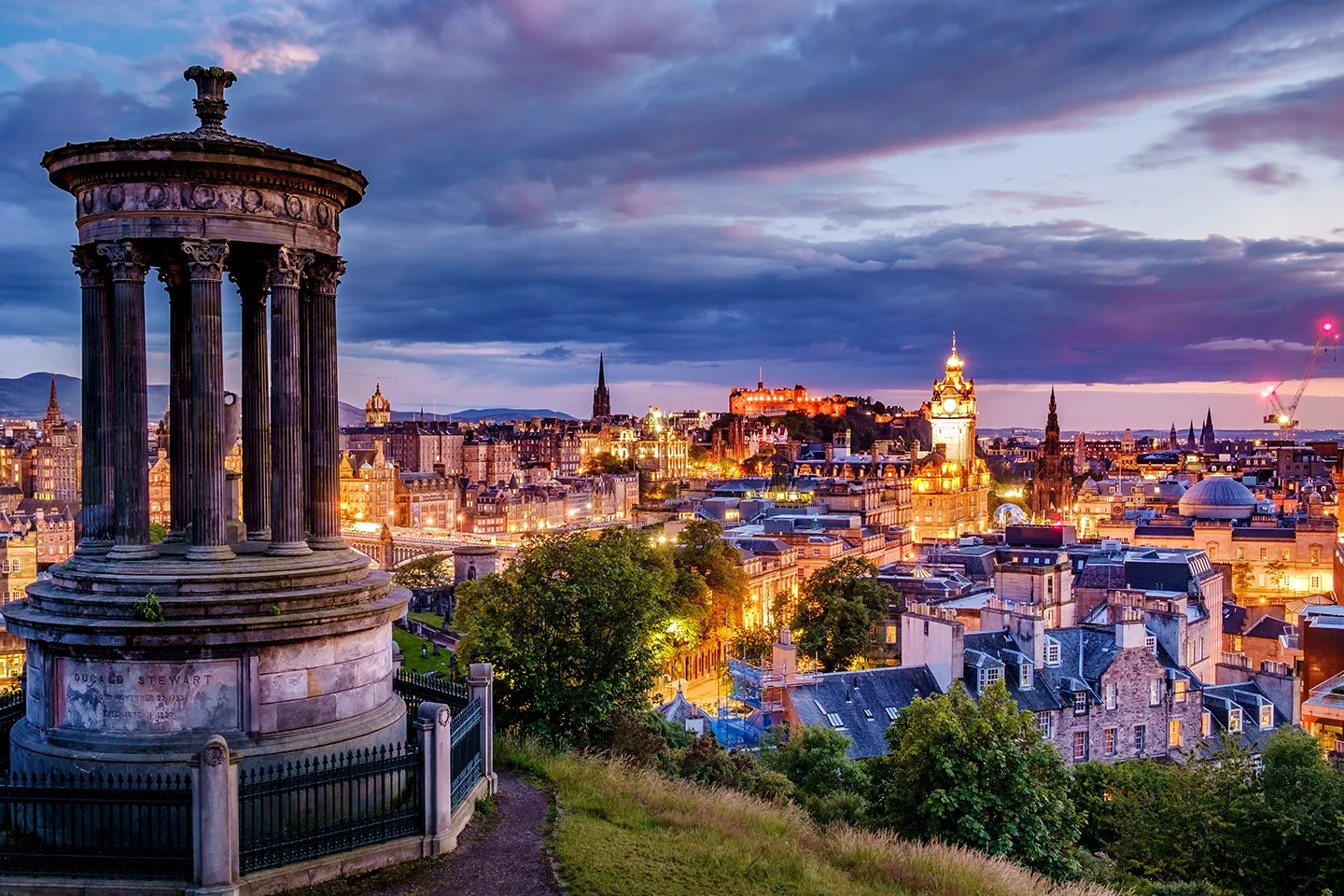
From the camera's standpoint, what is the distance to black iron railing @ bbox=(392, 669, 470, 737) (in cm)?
1891

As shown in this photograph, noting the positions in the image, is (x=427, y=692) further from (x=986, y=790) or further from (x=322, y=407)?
(x=986, y=790)

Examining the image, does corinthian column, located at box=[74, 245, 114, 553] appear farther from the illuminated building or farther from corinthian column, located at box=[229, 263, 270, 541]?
the illuminated building

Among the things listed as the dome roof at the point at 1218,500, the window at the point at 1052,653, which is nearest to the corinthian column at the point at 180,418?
the window at the point at 1052,653

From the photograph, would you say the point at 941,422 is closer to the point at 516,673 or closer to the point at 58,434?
the point at 58,434

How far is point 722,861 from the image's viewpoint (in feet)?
50.1

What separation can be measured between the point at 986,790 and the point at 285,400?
712 inches

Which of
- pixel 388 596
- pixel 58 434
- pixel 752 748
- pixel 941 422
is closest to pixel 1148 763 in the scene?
pixel 752 748

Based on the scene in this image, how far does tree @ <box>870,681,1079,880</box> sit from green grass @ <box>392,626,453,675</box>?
88.8 feet

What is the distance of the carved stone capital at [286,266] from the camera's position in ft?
53.7

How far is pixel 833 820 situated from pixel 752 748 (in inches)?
621

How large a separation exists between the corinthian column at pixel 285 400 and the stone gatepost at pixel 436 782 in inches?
139

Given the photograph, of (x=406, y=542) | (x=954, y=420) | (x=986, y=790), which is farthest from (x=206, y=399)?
(x=954, y=420)

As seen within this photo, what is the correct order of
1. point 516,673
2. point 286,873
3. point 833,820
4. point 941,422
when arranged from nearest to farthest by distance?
point 286,873 < point 833,820 < point 516,673 < point 941,422

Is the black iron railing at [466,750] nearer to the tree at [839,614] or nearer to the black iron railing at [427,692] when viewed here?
the black iron railing at [427,692]
